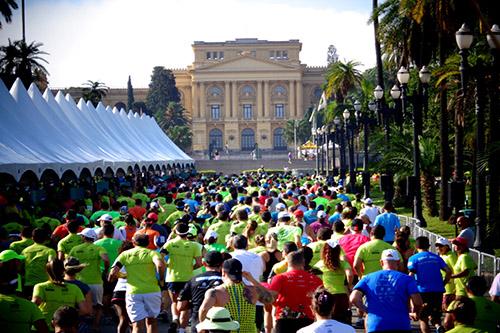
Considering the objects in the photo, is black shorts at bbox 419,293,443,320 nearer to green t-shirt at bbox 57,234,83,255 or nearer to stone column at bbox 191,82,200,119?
green t-shirt at bbox 57,234,83,255

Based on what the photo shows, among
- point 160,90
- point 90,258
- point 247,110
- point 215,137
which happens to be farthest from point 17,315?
point 247,110

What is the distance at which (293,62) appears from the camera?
15550 centimetres

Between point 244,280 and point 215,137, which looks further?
point 215,137

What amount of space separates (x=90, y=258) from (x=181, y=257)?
3.83 ft

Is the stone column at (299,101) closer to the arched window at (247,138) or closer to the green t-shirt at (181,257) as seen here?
the arched window at (247,138)

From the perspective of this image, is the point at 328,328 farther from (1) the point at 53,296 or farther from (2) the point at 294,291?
(1) the point at 53,296

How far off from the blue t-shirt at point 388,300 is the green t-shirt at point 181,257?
381 centimetres

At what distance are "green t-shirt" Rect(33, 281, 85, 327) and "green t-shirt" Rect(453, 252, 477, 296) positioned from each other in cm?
465

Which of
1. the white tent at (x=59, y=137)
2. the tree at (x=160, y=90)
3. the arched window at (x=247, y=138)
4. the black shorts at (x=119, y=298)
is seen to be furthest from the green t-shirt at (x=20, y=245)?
the arched window at (x=247, y=138)

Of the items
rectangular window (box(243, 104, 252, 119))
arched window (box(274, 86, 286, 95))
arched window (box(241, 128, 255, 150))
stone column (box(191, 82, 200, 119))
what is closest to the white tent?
arched window (box(241, 128, 255, 150))

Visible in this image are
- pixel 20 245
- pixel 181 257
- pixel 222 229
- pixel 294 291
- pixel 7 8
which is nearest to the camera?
pixel 294 291

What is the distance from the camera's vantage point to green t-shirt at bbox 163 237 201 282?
38.5 feet

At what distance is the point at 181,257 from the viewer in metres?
11.8

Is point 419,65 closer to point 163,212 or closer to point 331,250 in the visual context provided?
point 163,212
